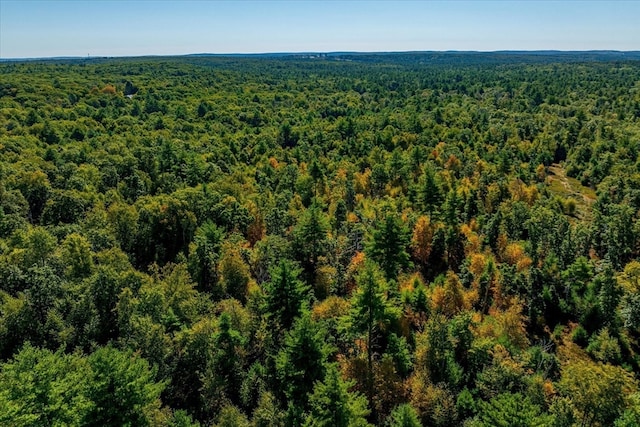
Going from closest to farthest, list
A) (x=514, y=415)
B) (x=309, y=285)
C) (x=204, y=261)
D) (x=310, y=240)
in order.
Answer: (x=514, y=415), (x=309, y=285), (x=204, y=261), (x=310, y=240)

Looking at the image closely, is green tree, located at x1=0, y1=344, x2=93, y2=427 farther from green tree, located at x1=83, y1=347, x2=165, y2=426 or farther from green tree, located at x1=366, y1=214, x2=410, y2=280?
green tree, located at x1=366, y1=214, x2=410, y2=280

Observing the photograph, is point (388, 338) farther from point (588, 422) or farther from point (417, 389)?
point (588, 422)

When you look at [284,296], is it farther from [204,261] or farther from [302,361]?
[204,261]

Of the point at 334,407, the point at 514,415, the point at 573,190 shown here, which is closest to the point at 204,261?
the point at 334,407

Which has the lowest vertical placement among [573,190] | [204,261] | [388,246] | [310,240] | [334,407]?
[573,190]

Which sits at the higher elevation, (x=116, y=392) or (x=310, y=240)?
(x=116, y=392)

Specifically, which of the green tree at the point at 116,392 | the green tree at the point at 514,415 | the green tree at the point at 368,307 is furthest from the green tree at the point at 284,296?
the green tree at the point at 514,415

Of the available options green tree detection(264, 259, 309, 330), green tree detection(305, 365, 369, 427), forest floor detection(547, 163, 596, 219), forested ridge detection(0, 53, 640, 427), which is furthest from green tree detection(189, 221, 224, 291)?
forest floor detection(547, 163, 596, 219)
